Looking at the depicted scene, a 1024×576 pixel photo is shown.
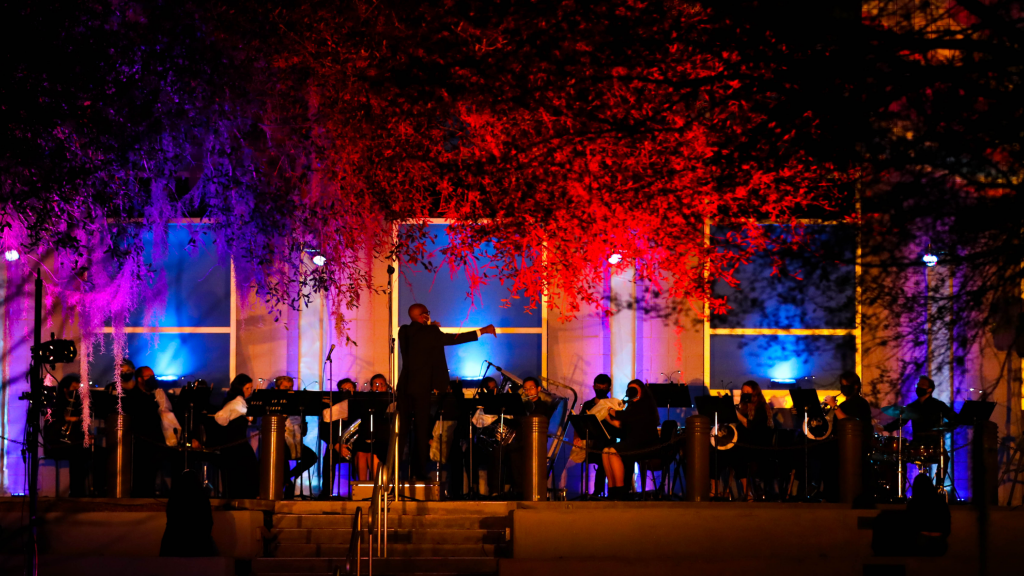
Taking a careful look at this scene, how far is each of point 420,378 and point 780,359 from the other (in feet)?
19.2

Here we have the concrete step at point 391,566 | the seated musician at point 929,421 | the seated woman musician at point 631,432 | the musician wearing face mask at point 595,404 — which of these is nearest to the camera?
the concrete step at point 391,566

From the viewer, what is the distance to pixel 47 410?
1234 centimetres

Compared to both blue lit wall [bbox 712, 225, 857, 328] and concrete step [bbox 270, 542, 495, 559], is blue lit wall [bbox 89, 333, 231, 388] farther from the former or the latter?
blue lit wall [bbox 712, 225, 857, 328]

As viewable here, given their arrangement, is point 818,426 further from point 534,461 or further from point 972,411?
point 534,461

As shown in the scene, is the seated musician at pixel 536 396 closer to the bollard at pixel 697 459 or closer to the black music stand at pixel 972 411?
the bollard at pixel 697 459

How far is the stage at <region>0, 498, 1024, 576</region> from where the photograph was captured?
983cm

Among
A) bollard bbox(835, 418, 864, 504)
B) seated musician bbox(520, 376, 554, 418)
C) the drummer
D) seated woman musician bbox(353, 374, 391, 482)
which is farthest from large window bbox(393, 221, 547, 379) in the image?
the drummer

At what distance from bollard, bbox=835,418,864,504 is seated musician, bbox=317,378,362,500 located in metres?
5.14

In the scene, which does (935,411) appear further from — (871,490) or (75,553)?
(75,553)

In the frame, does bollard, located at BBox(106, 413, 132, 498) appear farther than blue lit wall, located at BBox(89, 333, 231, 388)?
No

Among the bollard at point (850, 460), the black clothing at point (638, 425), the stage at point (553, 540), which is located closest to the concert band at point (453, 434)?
the black clothing at point (638, 425)

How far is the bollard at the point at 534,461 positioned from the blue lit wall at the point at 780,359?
4.32 m

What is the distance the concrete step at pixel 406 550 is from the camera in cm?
999

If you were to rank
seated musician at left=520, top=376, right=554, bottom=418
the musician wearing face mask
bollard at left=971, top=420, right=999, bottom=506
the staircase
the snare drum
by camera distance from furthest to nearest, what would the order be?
seated musician at left=520, top=376, right=554, bottom=418, the musician wearing face mask, the snare drum, bollard at left=971, top=420, right=999, bottom=506, the staircase
